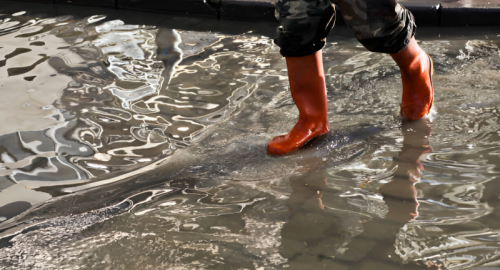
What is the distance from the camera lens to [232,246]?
160 centimetres

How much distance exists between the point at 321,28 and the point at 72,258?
4.34 ft

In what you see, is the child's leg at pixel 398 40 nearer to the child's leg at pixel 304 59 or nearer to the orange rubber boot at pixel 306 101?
the child's leg at pixel 304 59

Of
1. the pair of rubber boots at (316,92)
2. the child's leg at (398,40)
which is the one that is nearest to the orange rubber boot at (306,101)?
the pair of rubber boots at (316,92)

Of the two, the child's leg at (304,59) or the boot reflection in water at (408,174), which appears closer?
the boot reflection in water at (408,174)

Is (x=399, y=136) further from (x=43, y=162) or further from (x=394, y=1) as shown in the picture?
(x=43, y=162)

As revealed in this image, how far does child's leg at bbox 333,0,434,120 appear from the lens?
208 cm

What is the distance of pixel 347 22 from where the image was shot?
216 centimetres

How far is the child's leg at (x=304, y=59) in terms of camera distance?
2199 mm

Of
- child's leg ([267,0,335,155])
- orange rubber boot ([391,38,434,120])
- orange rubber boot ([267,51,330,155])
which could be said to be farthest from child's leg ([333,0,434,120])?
orange rubber boot ([267,51,330,155])

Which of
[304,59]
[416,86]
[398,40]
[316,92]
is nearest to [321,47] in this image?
[304,59]

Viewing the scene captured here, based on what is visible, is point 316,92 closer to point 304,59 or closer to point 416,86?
point 304,59

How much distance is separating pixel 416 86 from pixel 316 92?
0.47 m

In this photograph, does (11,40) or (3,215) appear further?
(11,40)

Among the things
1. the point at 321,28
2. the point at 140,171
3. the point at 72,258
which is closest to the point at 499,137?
the point at 321,28
